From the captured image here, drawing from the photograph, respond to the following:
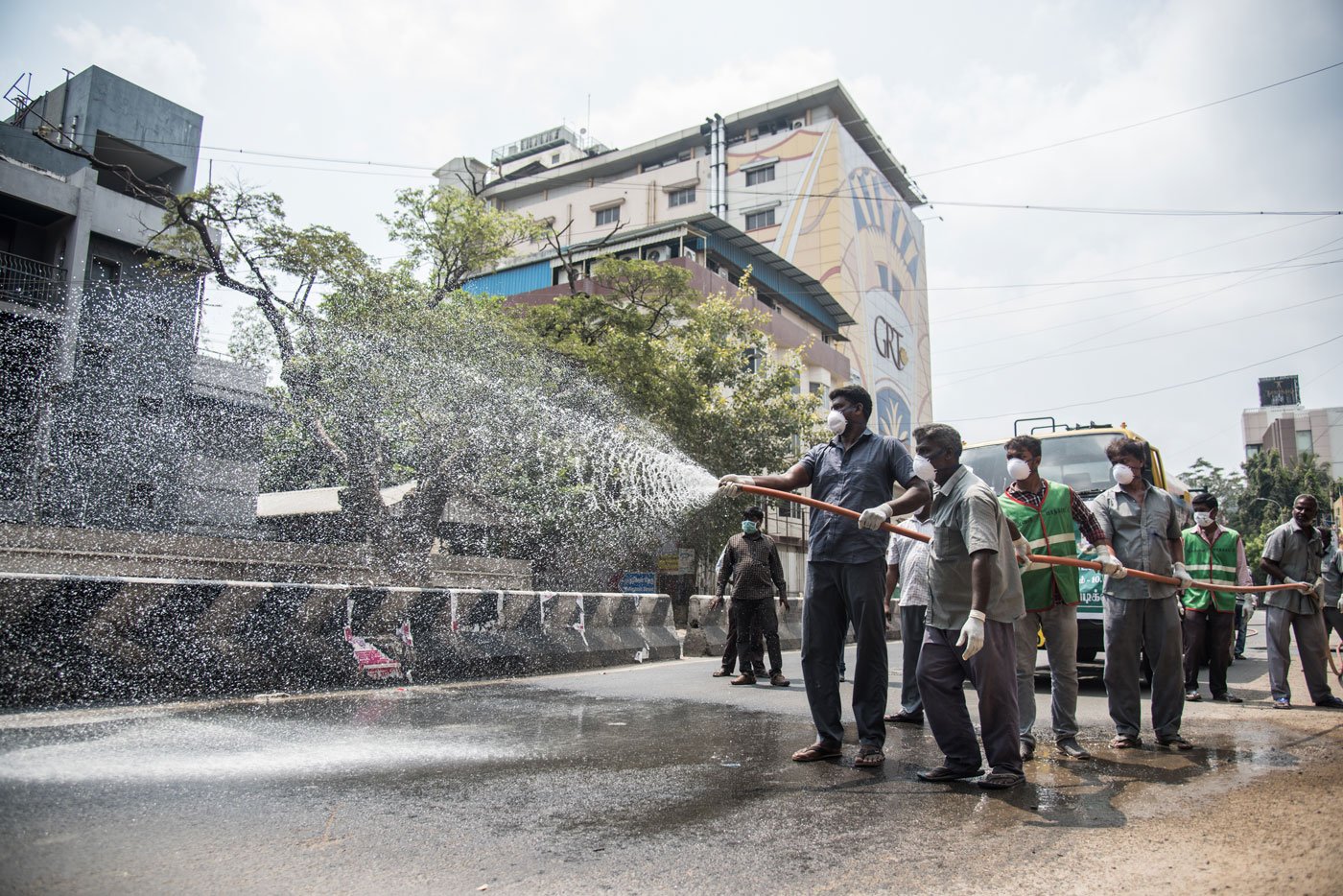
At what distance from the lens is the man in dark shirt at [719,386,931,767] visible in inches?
176

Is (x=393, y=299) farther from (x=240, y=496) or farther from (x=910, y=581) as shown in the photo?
(x=910, y=581)

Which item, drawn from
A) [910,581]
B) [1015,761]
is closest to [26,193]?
[910,581]

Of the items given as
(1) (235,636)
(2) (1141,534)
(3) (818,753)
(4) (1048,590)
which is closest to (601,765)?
(3) (818,753)

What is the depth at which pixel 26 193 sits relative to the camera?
20500mm

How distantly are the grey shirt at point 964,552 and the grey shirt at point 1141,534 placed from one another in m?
1.68

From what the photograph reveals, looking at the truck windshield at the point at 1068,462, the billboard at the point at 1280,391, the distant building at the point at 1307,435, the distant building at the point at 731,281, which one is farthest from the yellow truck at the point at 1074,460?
the billboard at the point at 1280,391

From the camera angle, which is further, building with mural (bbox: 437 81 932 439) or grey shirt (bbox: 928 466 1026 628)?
building with mural (bbox: 437 81 932 439)

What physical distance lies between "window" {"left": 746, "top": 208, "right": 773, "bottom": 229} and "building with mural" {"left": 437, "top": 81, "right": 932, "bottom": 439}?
6 cm

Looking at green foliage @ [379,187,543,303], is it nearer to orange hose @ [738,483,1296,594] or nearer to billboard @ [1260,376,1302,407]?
orange hose @ [738,483,1296,594]

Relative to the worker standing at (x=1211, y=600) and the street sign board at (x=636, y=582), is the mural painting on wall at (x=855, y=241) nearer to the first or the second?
the street sign board at (x=636, y=582)

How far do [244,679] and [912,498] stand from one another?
556 cm

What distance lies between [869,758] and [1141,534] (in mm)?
2656

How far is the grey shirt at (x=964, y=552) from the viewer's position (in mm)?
4012

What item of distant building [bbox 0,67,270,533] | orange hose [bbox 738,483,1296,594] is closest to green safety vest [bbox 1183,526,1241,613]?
orange hose [bbox 738,483,1296,594]
